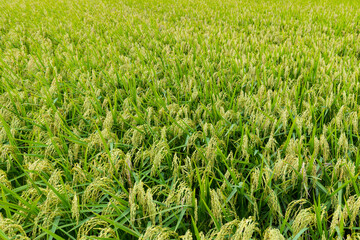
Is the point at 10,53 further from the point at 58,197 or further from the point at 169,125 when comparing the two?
the point at 58,197

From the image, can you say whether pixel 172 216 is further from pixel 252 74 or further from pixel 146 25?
pixel 146 25

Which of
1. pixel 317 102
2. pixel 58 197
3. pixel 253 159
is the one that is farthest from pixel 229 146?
pixel 58 197

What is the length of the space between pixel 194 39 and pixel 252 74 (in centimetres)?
157

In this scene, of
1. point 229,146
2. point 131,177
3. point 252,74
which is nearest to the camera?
point 131,177

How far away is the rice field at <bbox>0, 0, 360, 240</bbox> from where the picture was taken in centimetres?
99

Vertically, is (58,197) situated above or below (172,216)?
above

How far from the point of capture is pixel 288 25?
4.65m

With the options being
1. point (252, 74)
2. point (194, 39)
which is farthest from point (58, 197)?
point (194, 39)

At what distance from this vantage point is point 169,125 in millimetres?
1610

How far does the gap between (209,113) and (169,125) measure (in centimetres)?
26

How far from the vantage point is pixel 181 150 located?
1505 millimetres

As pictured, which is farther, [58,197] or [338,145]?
[338,145]

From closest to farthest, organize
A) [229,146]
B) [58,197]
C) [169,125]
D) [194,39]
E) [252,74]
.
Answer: [58,197], [229,146], [169,125], [252,74], [194,39]

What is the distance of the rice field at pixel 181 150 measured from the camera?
0.99m
